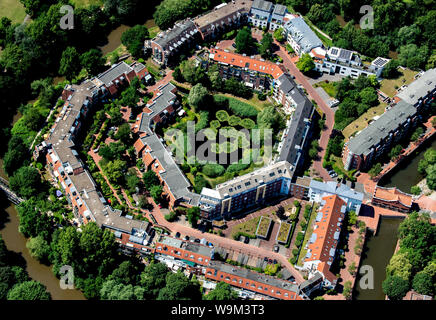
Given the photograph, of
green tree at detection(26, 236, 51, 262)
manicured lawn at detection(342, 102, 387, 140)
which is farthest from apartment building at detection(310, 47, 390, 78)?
green tree at detection(26, 236, 51, 262)

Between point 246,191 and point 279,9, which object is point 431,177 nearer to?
point 246,191

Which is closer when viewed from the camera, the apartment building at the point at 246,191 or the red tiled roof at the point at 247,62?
the apartment building at the point at 246,191

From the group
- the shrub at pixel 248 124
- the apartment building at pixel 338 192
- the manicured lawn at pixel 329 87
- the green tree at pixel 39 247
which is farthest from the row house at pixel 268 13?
the green tree at pixel 39 247

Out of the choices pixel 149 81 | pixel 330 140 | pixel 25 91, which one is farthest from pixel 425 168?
pixel 25 91

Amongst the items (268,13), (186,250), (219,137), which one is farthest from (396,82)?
(186,250)

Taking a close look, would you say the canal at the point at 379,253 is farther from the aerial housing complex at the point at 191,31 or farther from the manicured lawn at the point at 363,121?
the aerial housing complex at the point at 191,31

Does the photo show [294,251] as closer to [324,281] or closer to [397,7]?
[324,281]

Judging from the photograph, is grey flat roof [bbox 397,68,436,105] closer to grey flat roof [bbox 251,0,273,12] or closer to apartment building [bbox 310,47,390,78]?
apartment building [bbox 310,47,390,78]
